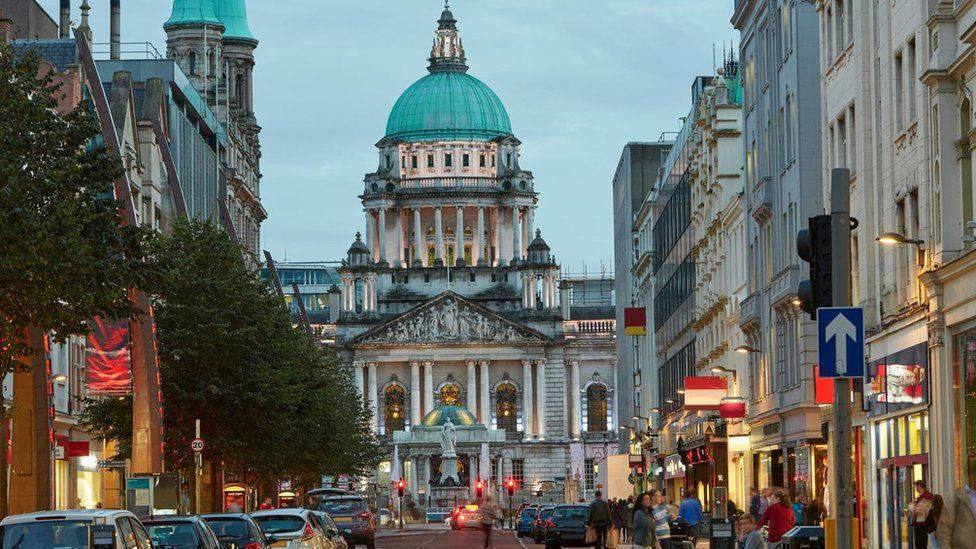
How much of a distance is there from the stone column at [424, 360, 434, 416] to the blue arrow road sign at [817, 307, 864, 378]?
6703 inches

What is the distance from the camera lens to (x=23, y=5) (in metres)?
77.7

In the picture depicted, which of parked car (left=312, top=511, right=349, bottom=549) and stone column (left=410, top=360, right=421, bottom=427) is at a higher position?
stone column (left=410, top=360, right=421, bottom=427)

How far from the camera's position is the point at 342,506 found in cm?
5875

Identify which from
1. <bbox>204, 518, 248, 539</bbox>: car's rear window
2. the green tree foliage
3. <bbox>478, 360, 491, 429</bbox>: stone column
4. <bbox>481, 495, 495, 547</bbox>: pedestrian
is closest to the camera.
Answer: <bbox>204, 518, 248, 539</bbox>: car's rear window

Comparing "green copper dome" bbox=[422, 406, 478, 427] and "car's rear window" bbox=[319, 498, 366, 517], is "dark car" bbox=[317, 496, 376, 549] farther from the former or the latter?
"green copper dome" bbox=[422, 406, 478, 427]

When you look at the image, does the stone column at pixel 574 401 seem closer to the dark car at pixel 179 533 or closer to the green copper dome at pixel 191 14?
the green copper dome at pixel 191 14

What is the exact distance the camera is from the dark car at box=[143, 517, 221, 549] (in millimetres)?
28203

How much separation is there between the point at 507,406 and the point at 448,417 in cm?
1508

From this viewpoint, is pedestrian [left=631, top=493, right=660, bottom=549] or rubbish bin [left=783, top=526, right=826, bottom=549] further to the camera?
pedestrian [left=631, top=493, right=660, bottom=549]

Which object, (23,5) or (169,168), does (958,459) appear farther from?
(23,5)

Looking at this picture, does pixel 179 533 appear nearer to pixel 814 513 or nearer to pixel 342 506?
Result: pixel 814 513

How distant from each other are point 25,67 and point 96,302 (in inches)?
152

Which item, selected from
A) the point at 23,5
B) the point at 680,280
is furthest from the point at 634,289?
the point at 23,5

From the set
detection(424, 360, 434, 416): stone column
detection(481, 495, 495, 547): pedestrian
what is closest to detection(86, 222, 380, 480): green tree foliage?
detection(481, 495, 495, 547): pedestrian
